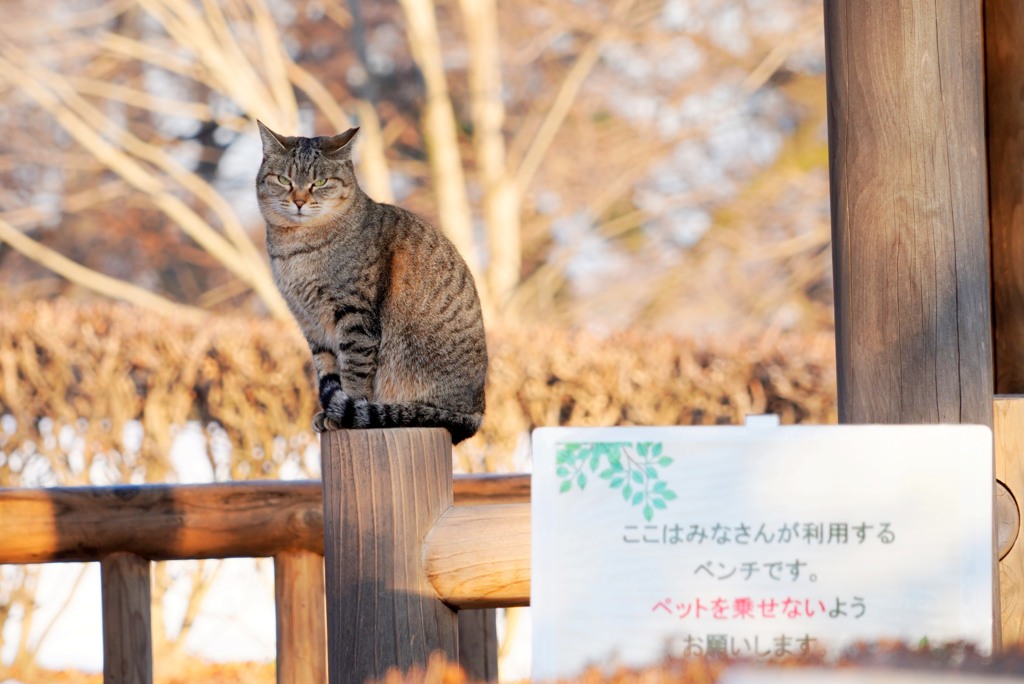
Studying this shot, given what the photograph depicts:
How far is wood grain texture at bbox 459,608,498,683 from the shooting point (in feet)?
8.63

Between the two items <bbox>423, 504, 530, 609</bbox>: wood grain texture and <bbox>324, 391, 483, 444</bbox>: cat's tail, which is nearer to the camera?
<bbox>423, 504, 530, 609</bbox>: wood grain texture

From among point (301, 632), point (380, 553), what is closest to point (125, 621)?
point (301, 632)

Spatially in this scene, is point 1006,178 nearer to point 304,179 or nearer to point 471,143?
point 304,179

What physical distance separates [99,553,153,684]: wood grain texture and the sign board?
1.54m

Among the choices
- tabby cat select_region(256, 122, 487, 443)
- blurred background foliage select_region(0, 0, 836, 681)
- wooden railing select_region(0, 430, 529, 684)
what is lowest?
wooden railing select_region(0, 430, 529, 684)

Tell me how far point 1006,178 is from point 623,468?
4.38 ft

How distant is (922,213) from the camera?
1.81 meters

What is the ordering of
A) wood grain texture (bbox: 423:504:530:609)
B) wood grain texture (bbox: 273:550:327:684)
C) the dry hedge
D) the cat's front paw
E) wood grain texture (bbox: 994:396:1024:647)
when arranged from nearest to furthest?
wood grain texture (bbox: 423:504:530:609), wood grain texture (bbox: 994:396:1024:647), the cat's front paw, wood grain texture (bbox: 273:550:327:684), the dry hedge

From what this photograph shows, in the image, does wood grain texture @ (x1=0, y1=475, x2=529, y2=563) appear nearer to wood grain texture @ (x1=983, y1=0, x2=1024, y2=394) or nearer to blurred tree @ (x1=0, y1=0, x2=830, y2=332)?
wood grain texture @ (x1=983, y1=0, x2=1024, y2=394)

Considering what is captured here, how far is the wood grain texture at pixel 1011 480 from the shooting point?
1.93 metres

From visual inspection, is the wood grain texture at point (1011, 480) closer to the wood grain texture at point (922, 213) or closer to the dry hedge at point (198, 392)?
the wood grain texture at point (922, 213)

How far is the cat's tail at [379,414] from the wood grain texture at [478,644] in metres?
0.69

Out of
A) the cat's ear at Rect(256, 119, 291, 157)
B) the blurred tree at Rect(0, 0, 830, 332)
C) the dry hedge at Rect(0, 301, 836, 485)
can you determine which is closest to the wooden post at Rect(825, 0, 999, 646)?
the cat's ear at Rect(256, 119, 291, 157)

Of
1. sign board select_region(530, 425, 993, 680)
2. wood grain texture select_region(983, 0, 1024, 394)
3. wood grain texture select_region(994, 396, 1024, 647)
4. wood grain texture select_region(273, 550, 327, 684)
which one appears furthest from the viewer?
wood grain texture select_region(273, 550, 327, 684)
